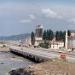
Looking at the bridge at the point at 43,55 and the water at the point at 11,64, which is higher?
the bridge at the point at 43,55

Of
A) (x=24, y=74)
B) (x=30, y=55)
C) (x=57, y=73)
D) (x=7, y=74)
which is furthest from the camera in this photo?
(x=30, y=55)

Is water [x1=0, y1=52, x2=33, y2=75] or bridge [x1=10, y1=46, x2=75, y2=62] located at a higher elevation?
bridge [x1=10, y1=46, x2=75, y2=62]

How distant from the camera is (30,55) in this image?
114 metres

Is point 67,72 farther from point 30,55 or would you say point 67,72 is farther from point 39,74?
point 30,55

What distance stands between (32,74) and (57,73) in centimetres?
455

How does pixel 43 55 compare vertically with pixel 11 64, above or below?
above

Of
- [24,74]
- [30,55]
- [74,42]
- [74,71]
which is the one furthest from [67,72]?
[74,42]

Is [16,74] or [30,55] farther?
[30,55]

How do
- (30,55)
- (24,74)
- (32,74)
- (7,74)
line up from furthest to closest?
(30,55) < (7,74) < (24,74) < (32,74)

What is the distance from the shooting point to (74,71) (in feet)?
140

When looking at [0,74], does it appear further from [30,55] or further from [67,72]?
[30,55]

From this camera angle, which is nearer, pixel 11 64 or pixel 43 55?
pixel 11 64

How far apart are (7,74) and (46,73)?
1657 cm

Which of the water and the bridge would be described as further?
the bridge
